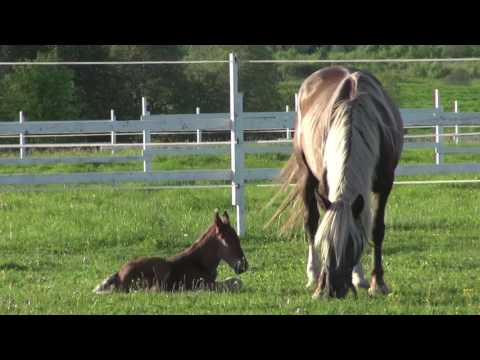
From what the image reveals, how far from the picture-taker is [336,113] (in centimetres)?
740

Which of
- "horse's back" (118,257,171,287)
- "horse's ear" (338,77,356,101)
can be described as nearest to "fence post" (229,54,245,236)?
"horse's back" (118,257,171,287)

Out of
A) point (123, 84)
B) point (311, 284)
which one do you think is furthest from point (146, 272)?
point (123, 84)

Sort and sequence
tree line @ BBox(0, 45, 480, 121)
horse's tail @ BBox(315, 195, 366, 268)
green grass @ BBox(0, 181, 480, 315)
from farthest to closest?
tree line @ BBox(0, 45, 480, 121), green grass @ BBox(0, 181, 480, 315), horse's tail @ BBox(315, 195, 366, 268)

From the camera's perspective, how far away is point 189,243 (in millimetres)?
10469

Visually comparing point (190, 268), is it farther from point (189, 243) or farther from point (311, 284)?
point (189, 243)

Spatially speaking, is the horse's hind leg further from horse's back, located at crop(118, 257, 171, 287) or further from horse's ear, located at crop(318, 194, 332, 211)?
horse's ear, located at crop(318, 194, 332, 211)

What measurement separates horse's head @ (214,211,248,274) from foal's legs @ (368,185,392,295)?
3.60 ft

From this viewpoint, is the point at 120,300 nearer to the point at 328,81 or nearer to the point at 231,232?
the point at 231,232

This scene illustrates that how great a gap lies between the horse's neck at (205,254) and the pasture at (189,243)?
0.34 meters

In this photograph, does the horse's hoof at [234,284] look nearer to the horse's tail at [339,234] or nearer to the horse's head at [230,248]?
the horse's head at [230,248]

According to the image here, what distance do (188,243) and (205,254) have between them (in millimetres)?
2505

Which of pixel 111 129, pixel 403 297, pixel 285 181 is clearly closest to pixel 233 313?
pixel 403 297

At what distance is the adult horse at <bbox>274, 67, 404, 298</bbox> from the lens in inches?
258

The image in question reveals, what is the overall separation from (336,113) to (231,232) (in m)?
1.43
